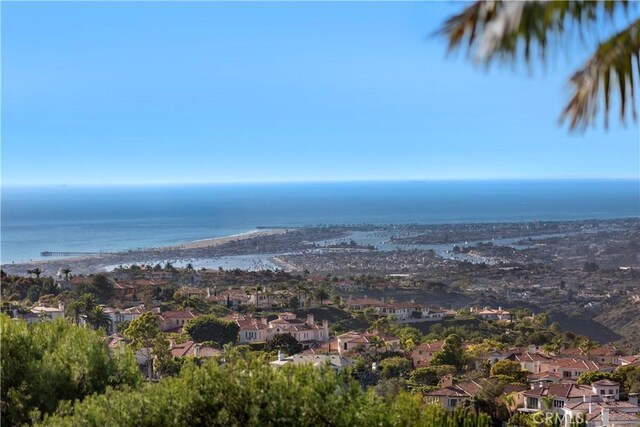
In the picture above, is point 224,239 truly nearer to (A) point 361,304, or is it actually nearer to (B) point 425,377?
(A) point 361,304

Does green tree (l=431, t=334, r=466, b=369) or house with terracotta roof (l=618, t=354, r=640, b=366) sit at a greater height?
green tree (l=431, t=334, r=466, b=369)

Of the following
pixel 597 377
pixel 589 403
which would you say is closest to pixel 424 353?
pixel 597 377

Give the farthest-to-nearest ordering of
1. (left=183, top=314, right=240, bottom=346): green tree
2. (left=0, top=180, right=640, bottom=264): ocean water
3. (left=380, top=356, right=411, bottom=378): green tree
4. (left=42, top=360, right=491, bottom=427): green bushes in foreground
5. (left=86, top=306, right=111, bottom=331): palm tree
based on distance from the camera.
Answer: (left=0, top=180, right=640, bottom=264): ocean water < (left=86, top=306, right=111, bottom=331): palm tree < (left=183, top=314, right=240, bottom=346): green tree < (left=380, top=356, right=411, bottom=378): green tree < (left=42, top=360, right=491, bottom=427): green bushes in foreground

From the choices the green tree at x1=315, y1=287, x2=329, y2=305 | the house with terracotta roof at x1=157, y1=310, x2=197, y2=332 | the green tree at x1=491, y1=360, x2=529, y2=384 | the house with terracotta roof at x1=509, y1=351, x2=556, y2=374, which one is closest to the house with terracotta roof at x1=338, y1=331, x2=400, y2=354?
the house with terracotta roof at x1=509, y1=351, x2=556, y2=374

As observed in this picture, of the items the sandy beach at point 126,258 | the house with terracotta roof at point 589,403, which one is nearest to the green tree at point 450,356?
the house with terracotta roof at point 589,403

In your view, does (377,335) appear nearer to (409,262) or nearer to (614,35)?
(614,35)

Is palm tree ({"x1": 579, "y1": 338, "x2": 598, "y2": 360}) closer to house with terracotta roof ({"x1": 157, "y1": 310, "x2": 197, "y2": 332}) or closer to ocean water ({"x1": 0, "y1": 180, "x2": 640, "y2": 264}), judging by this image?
house with terracotta roof ({"x1": 157, "y1": 310, "x2": 197, "y2": 332})

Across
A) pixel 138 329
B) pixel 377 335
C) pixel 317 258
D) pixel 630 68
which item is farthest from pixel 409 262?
pixel 630 68

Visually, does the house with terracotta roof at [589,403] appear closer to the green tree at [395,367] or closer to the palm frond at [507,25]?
the green tree at [395,367]
